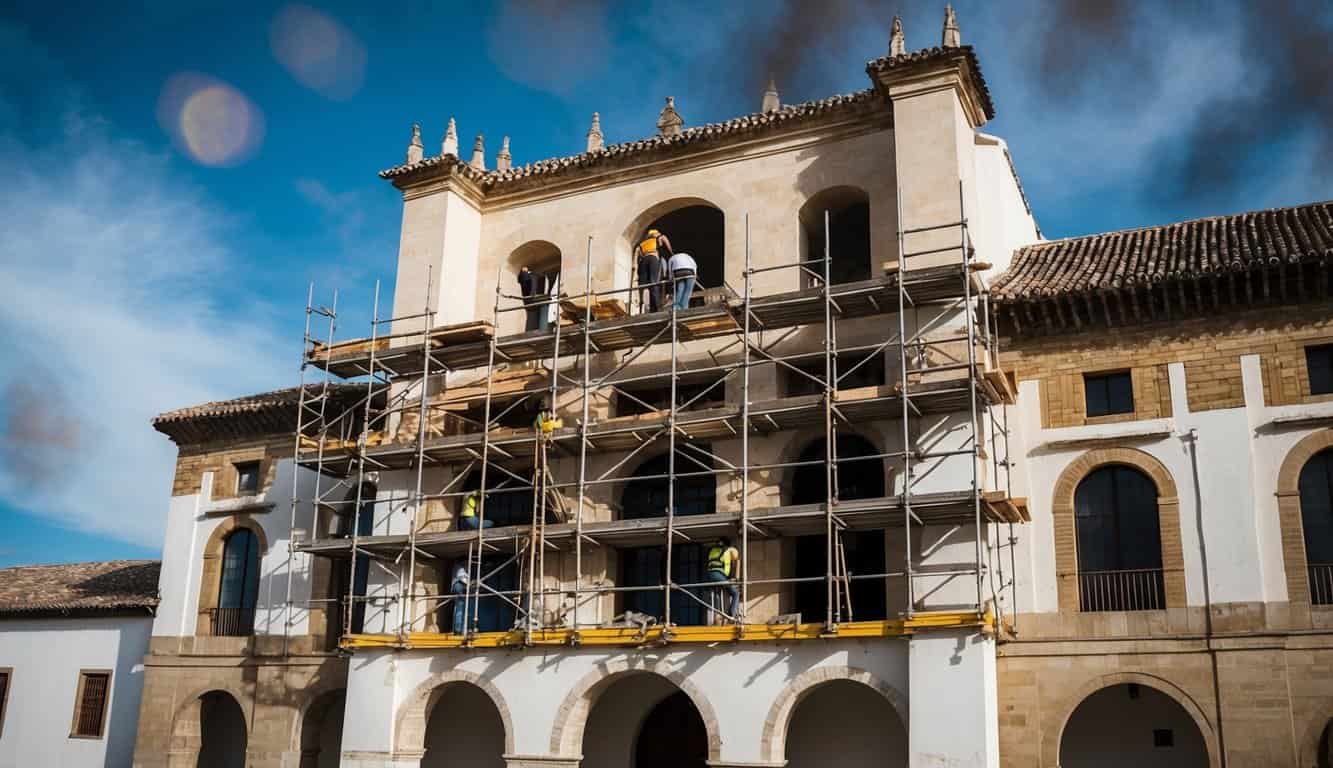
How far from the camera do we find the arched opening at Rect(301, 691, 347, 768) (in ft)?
84.9

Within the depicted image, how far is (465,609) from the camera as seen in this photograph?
2277 cm

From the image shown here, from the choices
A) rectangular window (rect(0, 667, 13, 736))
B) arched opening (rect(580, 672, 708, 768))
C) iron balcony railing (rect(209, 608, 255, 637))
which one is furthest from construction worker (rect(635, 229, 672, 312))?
rectangular window (rect(0, 667, 13, 736))

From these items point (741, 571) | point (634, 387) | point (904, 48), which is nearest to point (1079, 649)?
point (741, 571)

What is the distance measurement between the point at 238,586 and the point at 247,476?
8.15 feet

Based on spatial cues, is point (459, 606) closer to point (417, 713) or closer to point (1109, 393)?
point (417, 713)

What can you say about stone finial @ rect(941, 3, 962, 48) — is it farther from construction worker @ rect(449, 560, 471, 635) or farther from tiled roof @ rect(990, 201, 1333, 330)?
construction worker @ rect(449, 560, 471, 635)

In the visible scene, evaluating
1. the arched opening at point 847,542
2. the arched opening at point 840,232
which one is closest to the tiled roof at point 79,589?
the arched opening at point 847,542

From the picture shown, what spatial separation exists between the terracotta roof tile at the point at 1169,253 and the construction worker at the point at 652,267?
610 cm

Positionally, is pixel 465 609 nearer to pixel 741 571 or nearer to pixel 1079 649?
pixel 741 571

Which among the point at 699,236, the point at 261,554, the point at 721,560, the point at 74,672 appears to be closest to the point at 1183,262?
the point at 721,560

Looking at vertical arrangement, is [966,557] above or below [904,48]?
below

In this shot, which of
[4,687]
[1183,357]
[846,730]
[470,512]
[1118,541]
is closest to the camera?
[1118,541]

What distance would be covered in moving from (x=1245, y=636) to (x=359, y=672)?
579 inches

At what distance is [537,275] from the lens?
89.7 ft
